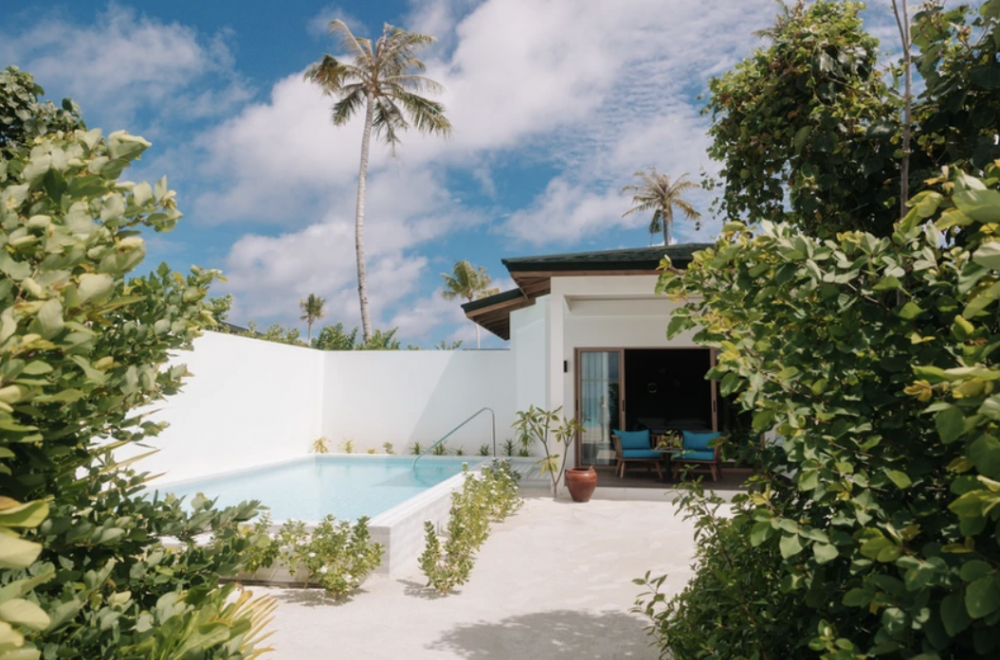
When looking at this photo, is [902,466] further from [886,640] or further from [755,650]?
[755,650]

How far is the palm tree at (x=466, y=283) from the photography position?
1598 inches

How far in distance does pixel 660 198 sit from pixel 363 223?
1665 cm

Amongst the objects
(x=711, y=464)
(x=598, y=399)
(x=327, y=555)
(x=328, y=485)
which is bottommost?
(x=328, y=485)

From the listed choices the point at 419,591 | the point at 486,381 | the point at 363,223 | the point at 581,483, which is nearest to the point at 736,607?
the point at 419,591

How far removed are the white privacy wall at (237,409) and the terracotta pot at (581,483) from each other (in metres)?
6.15

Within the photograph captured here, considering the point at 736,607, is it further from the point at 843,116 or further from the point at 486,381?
the point at 486,381

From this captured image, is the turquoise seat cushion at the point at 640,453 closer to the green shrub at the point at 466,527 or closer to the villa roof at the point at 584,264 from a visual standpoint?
the green shrub at the point at 466,527

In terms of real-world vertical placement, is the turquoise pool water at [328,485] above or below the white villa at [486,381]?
below

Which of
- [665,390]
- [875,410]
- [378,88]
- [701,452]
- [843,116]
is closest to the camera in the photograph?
[875,410]

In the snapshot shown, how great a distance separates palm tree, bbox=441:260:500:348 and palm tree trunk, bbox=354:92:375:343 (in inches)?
715

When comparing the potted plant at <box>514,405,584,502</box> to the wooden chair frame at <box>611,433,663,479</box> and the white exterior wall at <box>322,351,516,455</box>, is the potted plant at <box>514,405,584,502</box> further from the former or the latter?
the white exterior wall at <box>322,351,516,455</box>

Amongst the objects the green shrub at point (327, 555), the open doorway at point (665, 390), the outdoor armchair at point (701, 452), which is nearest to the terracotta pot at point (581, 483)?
the outdoor armchair at point (701, 452)

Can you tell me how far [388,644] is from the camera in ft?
15.2

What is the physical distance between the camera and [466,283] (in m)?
40.6
